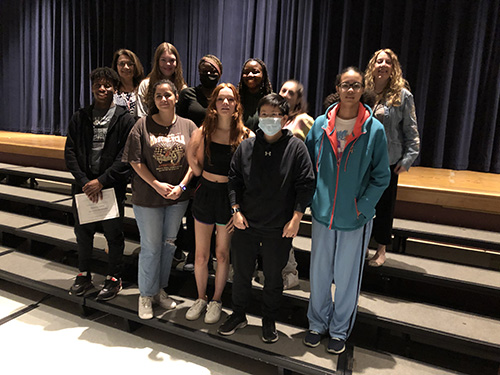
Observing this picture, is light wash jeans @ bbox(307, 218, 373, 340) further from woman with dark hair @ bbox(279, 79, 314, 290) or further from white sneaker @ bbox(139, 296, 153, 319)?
white sneaker @ bbox(139, 296, 153, 319)

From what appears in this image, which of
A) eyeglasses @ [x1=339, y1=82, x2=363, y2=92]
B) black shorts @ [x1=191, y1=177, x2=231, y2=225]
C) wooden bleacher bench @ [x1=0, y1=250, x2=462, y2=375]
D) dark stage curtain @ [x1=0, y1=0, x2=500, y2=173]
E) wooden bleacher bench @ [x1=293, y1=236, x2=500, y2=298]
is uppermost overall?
dark stage curtain @ [x1=0, y1=0, x2=500, y2=173]

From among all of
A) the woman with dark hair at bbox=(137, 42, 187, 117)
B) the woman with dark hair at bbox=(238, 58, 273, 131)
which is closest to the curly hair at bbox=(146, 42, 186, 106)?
the woman with dark hair at bbox=(137, 42, 187, 117)

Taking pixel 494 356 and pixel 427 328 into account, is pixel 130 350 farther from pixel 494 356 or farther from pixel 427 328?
pixel 494 356

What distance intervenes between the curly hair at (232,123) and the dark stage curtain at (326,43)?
242 cm

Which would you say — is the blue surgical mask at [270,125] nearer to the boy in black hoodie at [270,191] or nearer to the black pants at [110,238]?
the boy in black hoodie at [270,191]

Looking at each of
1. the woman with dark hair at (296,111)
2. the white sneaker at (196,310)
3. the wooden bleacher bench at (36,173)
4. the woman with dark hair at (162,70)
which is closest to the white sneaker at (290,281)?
the white sneaker at (196,310)

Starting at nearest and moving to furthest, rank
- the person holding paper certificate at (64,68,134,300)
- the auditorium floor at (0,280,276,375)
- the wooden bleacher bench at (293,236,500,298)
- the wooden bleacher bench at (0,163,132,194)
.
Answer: the auditorium floor at (0,280,276,375)
the wooden bleacher bench at (293,236,500,298)
the person holding paper certificate at (64,68,134,300)
the wooden bleacher bench at (0,163,132,194)

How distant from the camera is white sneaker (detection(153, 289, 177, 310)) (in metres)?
2.13

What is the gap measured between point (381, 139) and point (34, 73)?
6.46 metres

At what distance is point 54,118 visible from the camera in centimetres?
605

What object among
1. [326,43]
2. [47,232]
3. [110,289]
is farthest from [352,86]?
[47,232]

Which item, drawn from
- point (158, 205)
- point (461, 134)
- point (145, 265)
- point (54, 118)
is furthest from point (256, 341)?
point (54, 118)

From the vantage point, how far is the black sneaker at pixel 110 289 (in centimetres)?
222

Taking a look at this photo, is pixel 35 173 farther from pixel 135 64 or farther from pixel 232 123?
pixel 232 123
